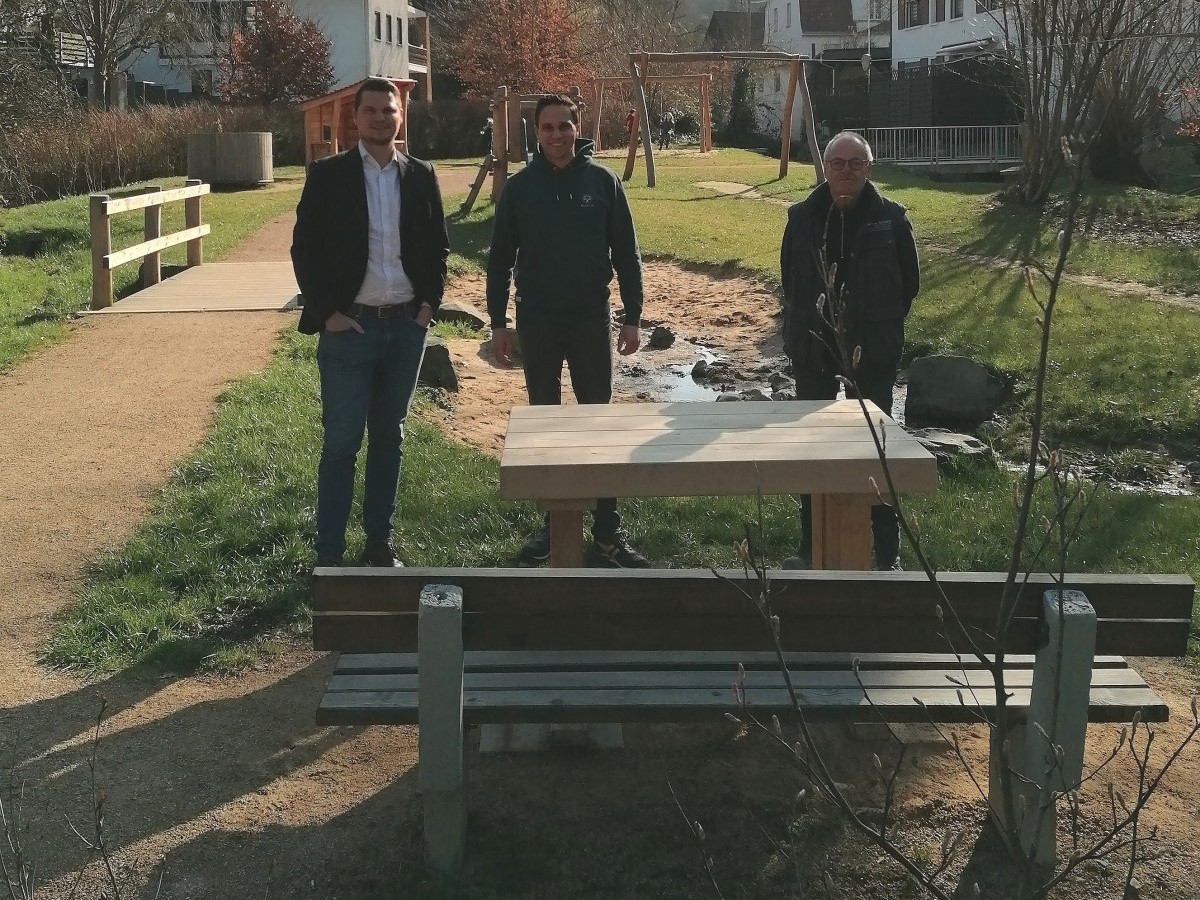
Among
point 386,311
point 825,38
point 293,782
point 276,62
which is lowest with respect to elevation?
point 293,782

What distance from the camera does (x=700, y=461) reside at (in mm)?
4020

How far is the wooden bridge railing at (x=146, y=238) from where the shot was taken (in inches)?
513

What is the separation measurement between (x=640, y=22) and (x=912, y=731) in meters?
62.1

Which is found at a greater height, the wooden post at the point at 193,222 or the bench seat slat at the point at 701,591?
the wooden post at the point at 193,222

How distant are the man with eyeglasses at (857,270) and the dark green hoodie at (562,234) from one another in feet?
2.59

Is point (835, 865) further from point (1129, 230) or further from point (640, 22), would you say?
point (640, 22)

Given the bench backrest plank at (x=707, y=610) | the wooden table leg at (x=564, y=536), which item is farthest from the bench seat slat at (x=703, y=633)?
the wooden table leg at (x=564, y=536)

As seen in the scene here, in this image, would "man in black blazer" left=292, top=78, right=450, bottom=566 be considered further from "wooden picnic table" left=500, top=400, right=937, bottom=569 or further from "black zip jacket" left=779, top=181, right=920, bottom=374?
"black zip jacket" left=779, top=181, right=920, bottom=374

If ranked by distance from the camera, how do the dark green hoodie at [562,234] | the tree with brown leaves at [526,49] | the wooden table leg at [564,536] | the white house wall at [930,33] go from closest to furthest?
1. the wooden table leg at [564,536]
2. the dark green hoodie at [562,234]
3. the tree with brown leaves at [526,49]
4. the white house wall at [930,33]

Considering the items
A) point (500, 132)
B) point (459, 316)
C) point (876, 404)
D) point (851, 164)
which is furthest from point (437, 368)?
point (500, 132)

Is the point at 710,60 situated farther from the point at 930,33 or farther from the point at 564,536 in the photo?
the point at 930,33

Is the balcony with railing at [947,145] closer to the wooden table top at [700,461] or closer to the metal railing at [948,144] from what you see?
the metal railing at [948,144]

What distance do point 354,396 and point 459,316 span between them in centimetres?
794

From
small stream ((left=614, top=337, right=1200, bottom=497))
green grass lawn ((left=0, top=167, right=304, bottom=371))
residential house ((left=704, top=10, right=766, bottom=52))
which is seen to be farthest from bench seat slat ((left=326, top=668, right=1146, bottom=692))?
residential house ((left=704, top=10, right=766, bottom=52))
